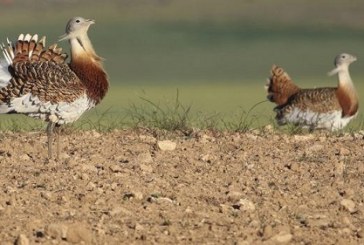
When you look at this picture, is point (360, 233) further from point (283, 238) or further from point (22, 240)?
point (22, 240)

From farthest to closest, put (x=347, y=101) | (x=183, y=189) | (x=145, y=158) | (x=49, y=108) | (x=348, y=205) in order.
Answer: (x=347, y=101), (x=49, y=108), (x=145, y=158), (x=183, y=189), (x=348, y=205)

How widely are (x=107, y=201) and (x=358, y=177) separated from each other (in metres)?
2.40

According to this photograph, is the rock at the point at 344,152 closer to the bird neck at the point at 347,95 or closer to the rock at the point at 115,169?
the rock at the point at 115,169

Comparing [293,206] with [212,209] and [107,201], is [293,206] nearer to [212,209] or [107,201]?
[212,209]

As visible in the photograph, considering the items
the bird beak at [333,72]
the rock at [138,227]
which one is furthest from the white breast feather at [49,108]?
the bird beak at [333,72]

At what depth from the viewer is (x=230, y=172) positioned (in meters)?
9.30

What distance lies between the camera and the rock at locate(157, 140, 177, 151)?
34.3ft

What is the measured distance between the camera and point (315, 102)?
567 inches

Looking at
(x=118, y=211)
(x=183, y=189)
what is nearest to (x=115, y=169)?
(x=183, y=189)

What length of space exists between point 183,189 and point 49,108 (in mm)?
2573

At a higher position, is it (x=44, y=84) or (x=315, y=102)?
(x=44, y=84)

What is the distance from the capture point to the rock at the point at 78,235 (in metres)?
6.54

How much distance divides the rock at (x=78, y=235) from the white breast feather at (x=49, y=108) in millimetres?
4023

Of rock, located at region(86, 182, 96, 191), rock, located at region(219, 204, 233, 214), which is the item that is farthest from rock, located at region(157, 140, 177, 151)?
rock, located at region(219, 204, 233, 214)
